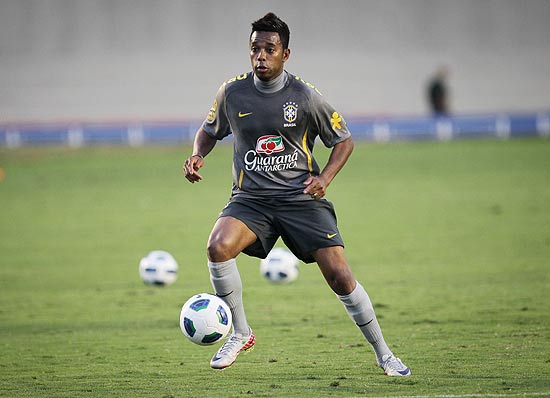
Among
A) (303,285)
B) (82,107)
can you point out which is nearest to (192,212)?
(303,285)

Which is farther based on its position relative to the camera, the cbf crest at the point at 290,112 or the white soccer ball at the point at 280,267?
the white soccer ball at the point at 280,267

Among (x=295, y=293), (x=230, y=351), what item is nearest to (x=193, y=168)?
(x=230, y=351)

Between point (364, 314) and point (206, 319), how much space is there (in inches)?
44.6

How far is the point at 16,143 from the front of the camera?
125 ft

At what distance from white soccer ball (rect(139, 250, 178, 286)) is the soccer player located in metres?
4.97

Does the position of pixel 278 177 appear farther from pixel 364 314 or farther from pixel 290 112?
pixel 364 314

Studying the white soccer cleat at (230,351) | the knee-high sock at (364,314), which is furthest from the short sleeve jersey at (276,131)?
the white soccer cleat at (230,351)

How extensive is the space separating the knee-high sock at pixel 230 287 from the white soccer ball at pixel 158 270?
4.84m

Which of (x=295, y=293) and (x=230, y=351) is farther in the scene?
(x=295, y=293)

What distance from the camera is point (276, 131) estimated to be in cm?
736

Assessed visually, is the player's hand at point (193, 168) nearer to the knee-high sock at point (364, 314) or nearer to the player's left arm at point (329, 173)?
the player's left arm at point (329, 173)

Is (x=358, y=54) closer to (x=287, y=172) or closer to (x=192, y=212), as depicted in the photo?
(x=192, y=212)

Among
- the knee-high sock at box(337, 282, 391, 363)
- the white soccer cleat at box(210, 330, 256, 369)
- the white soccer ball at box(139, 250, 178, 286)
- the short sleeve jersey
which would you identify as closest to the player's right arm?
the short sleeve jersey

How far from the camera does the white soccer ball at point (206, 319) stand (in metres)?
7.38
